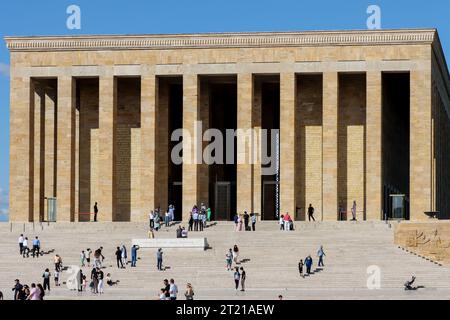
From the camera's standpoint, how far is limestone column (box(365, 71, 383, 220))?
52.0 meters

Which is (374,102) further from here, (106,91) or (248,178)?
(106,91)

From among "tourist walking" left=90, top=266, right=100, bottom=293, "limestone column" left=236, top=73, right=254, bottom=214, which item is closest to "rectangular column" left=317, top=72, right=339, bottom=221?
"limestone column" left=236, top=73, right=254, bottom=214

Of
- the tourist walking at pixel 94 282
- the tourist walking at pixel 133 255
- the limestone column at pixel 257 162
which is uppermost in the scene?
the limestone column at pixel 257 162

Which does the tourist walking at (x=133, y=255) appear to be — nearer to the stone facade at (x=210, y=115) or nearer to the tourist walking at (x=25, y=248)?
the tourist walking at (x=25, y=248)

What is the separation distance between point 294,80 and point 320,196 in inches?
256

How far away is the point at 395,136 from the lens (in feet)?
207

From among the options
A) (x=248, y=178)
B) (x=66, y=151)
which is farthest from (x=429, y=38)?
(x=66, y=151)

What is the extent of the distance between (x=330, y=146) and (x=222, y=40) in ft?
26.2

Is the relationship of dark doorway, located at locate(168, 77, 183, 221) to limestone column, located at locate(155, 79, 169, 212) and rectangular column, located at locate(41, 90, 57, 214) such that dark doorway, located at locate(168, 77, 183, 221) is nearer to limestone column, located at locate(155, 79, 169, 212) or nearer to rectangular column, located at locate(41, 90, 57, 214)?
limestone column, located at locate(155, 79, 169, 212)

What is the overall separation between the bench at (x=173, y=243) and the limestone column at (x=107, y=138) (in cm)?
1308

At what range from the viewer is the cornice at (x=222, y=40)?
51.8 m

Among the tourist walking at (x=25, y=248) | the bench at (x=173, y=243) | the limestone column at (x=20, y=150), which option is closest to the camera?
the tourist walking at (x=25, y=248)

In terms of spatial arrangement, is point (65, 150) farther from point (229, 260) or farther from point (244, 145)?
point (229, 260)

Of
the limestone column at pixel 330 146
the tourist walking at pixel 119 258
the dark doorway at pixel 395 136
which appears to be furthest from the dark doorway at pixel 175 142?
the tourist walking at pixel 119 258
